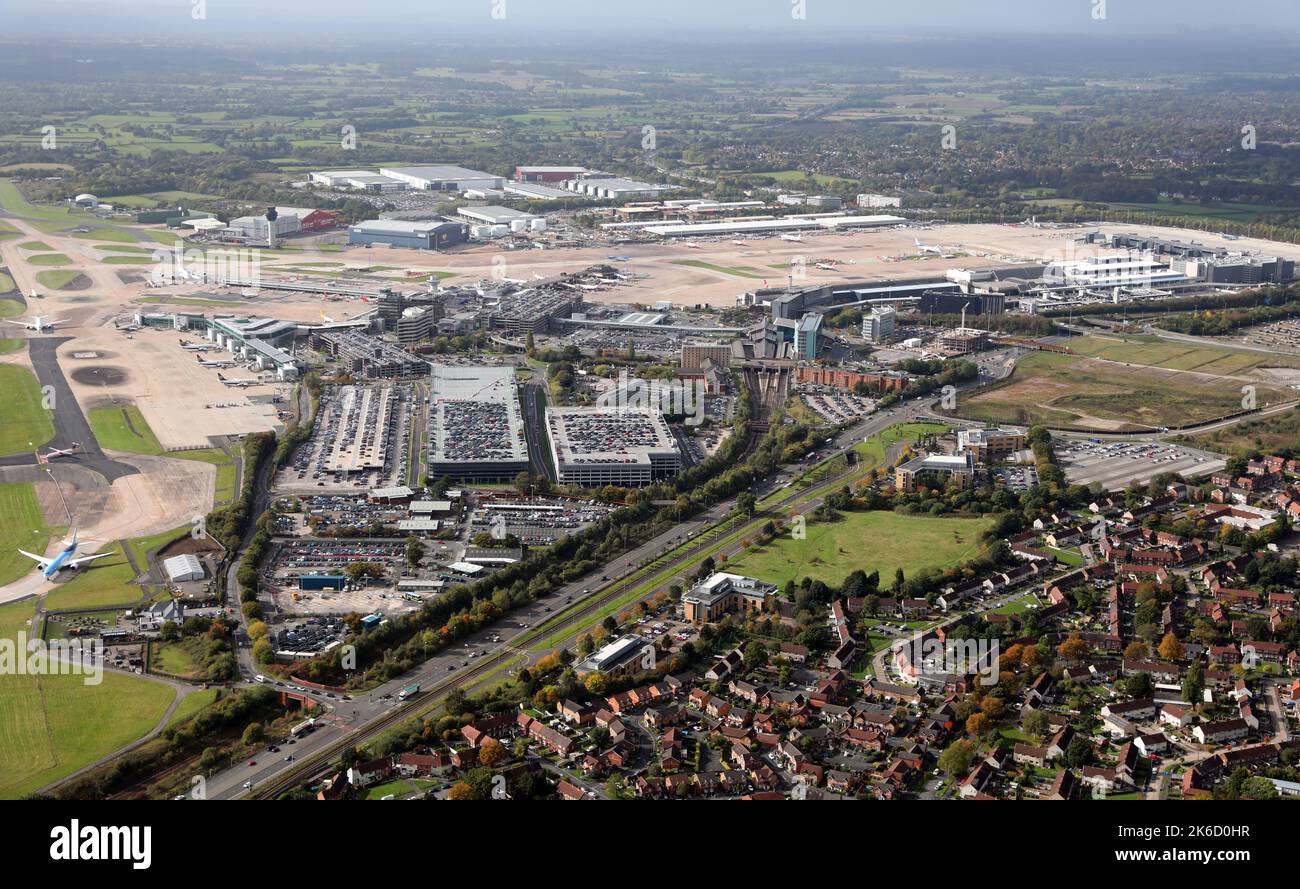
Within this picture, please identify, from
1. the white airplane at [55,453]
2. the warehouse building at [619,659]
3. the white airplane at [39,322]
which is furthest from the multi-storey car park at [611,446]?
the white airplane at [39,322]

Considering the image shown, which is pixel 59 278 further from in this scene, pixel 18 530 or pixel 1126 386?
pixel 1126 386

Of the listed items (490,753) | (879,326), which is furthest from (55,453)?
(879,326)

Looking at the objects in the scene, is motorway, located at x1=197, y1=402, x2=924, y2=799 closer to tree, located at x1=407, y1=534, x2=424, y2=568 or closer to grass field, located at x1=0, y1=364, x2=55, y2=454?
tree, located at x1=407, y1=534, x2=424, y2=568

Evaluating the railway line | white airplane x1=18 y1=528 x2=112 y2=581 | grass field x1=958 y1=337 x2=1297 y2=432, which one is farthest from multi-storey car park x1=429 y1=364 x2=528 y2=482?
grass field x1=958 y1=337 x2=1297 y2=432

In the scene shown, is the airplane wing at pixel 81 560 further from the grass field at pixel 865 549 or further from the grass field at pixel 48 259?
the grass field at pixel 48 259
